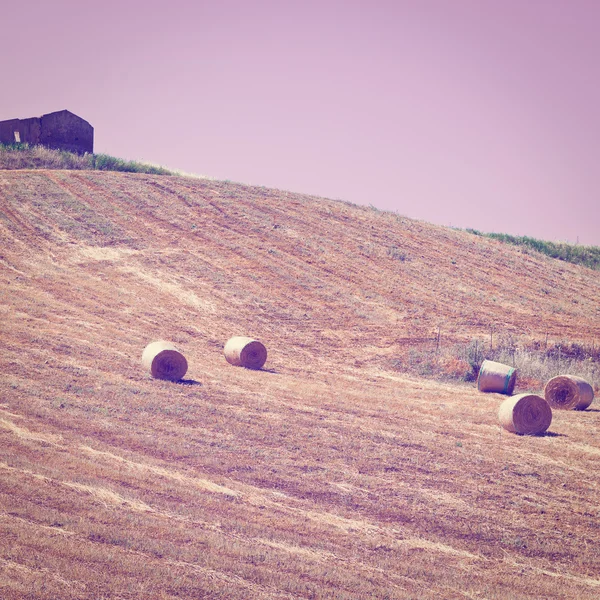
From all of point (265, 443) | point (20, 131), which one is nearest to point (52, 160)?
point (20, 131)

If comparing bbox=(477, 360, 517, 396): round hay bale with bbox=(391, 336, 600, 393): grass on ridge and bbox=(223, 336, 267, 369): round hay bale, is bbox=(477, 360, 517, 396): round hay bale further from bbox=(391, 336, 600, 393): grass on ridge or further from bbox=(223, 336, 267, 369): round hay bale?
bbox=(223, 336, 267, 369): round hay bale

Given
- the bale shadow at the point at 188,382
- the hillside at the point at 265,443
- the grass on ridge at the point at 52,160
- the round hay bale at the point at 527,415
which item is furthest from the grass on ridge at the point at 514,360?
the grass on ridge at the point at 52,160

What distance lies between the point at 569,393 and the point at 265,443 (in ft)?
32.4

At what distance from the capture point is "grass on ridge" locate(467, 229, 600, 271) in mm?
48062

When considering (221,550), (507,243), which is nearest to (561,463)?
(221,550)

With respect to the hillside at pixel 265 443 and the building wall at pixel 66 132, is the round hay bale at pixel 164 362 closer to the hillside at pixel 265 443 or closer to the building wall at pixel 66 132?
the hillside at pixel 265 443

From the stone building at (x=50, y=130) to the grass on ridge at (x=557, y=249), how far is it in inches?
1246

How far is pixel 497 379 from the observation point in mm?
18438

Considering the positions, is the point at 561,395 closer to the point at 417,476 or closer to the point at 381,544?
the point at 417,476

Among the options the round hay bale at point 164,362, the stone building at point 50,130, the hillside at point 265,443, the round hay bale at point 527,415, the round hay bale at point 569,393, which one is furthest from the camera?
the stone building at point 50,130

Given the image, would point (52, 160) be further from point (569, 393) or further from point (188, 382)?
point (569, 393)

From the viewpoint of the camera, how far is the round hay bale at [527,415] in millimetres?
14094

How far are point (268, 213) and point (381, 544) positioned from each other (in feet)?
107

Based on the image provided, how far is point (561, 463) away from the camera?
12109mm
